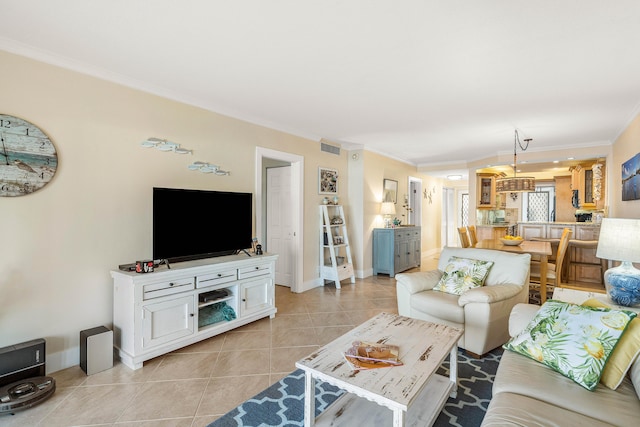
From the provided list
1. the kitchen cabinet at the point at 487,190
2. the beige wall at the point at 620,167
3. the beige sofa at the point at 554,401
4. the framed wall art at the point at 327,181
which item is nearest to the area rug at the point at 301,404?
the beige sofa at the point at 554,401

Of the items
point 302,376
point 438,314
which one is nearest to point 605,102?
point 438,314

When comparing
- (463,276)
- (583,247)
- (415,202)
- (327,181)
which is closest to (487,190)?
(415,202)

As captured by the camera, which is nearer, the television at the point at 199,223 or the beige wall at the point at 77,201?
the beige wall at the point at 77,201

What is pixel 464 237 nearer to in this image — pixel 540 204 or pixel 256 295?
pixel 256 295

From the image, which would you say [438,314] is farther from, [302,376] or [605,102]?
[605,102]

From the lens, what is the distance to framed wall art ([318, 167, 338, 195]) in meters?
5.18

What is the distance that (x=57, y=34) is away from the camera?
85.2 inches

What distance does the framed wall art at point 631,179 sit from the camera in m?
3.33

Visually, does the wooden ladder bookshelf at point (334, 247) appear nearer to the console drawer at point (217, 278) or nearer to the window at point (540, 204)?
the console drawer at point (217, 278)

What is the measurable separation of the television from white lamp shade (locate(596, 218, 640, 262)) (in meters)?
3.19

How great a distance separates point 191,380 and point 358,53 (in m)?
2.79

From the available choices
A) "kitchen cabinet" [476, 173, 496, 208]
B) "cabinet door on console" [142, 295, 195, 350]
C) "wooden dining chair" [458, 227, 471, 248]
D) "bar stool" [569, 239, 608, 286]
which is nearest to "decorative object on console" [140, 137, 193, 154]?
"cabinet door on console" [142, 295, 195, 350]

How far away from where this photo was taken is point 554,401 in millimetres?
1430

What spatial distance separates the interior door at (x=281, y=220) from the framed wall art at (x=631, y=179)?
4138mm
